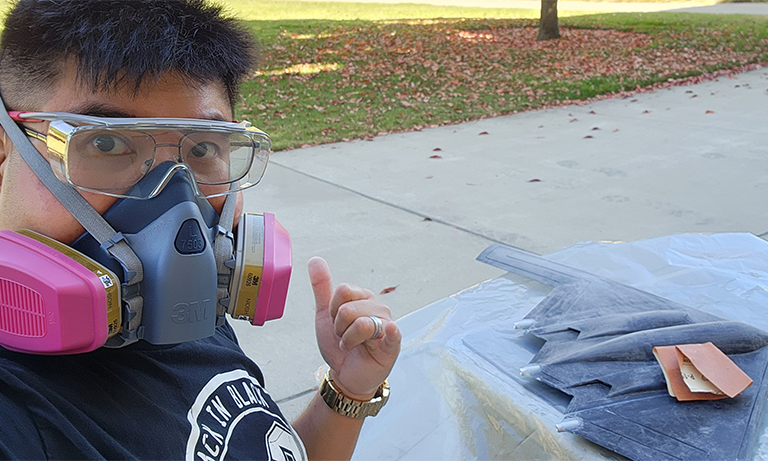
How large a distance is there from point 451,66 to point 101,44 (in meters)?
10.0

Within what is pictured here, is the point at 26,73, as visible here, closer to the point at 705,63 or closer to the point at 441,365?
the point at 441,365

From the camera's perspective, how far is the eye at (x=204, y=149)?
1.31m

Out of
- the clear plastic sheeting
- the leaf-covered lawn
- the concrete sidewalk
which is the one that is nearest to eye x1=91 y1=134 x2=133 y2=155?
the clear plastic sheeting

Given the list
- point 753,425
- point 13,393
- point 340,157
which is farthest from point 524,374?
point 340,157

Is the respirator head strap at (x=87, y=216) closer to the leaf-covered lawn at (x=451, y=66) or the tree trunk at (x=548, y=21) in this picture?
the leaf-covered lawn at (x=451, y=66)

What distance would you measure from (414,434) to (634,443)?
23.9 inches

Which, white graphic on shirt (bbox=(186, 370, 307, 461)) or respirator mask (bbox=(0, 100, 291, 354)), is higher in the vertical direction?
respirator mask (bbox=(0, 100, 291, 354))

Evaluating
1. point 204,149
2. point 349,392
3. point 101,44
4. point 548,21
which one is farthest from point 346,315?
point 548,21

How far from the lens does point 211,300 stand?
122cm

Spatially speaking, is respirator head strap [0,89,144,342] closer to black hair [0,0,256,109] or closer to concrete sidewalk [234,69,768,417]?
black hair [0,0,256,109]

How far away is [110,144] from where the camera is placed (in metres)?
1.22

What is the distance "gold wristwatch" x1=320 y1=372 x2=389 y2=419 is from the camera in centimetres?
150

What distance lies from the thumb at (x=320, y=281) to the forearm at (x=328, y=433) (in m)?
0.21

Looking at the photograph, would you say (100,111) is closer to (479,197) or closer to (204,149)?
(204,149)
